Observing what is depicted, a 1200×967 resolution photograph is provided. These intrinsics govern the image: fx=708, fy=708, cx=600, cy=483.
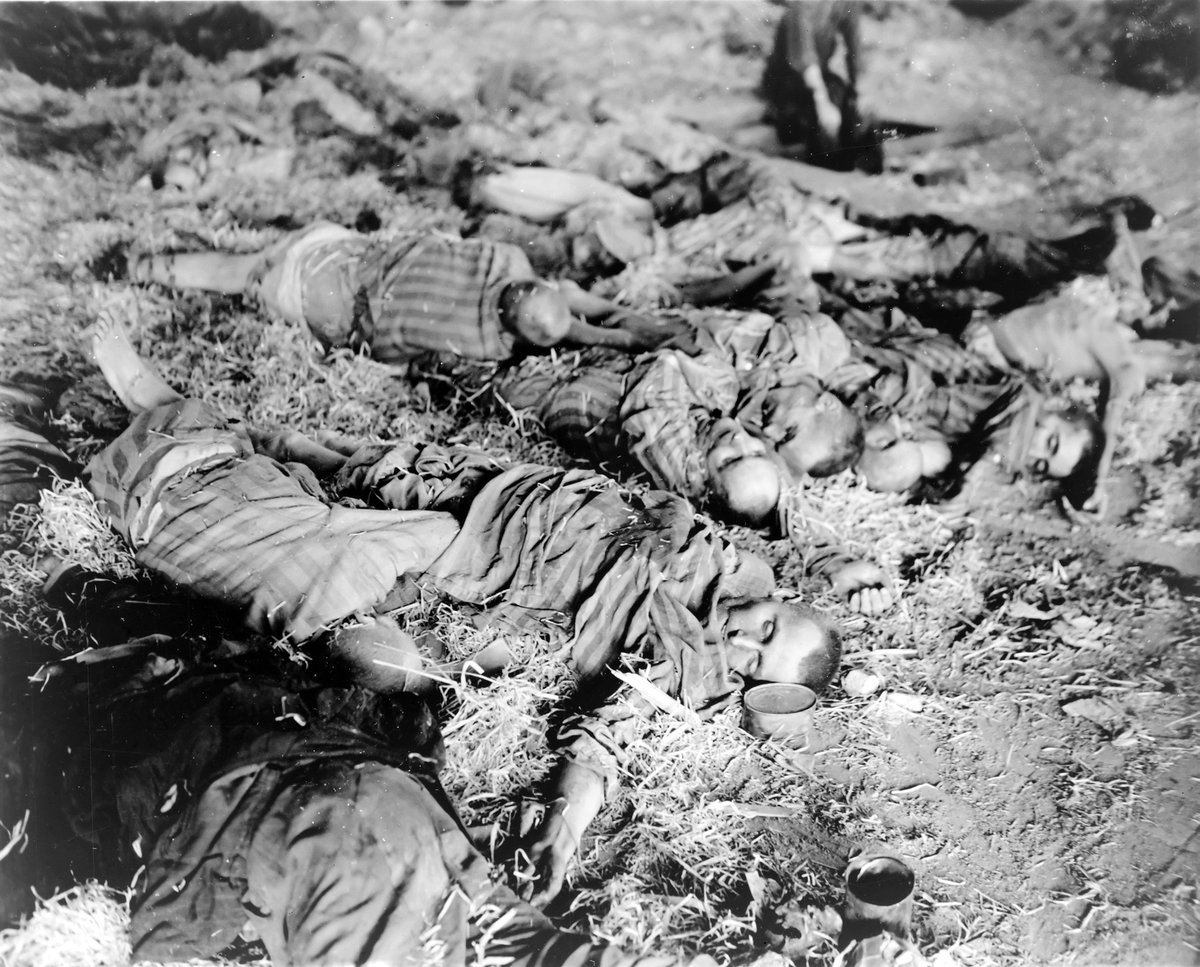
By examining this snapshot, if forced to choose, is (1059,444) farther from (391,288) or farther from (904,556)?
(391,288)

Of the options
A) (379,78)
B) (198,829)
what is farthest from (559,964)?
(379,78)

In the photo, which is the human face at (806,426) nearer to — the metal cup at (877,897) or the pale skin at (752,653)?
the pale skin at (752,653)

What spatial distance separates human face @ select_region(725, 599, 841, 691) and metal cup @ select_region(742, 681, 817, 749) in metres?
0.05

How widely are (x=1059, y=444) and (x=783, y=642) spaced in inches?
72.1

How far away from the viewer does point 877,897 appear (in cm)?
196

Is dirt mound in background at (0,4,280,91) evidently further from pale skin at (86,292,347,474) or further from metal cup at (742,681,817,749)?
metal cup at (742,681,817,749)

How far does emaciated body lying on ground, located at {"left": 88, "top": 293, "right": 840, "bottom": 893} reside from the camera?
2.25 meters

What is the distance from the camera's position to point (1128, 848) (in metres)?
2.24

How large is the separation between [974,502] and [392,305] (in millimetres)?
2828

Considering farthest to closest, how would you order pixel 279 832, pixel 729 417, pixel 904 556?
pixel 904 556, pixel 729 417, pixel 279 832

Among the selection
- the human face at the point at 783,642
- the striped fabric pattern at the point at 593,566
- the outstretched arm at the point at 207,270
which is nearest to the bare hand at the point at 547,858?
the striped fabric pattern at the point at 593,566

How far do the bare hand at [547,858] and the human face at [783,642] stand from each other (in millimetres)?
825

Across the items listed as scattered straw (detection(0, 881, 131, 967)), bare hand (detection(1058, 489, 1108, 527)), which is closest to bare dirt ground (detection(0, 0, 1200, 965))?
bare hand (detection(1058, 489, 1108, 527))

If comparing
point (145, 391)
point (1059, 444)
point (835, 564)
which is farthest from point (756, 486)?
point (145, 391)
